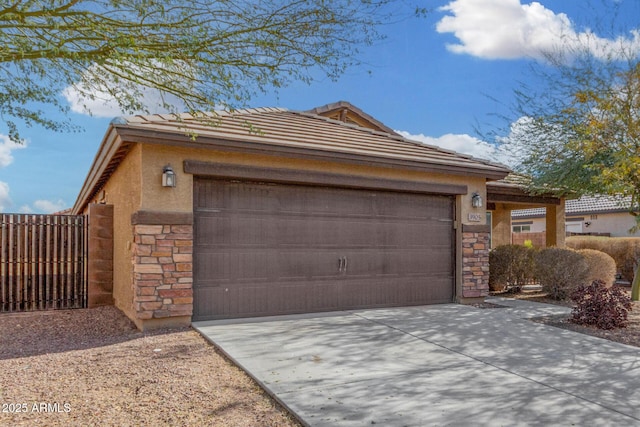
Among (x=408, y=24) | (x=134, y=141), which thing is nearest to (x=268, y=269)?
(x=134, y=141)

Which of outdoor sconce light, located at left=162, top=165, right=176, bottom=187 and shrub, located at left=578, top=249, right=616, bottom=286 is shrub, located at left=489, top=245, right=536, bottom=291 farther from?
outdoor sconce light, located at left=162, top=165, right=176, bottom=187

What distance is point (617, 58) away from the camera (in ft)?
36.0

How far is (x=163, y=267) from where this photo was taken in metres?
6.91

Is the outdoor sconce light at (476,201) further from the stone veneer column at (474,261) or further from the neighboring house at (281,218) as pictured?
the stone veneer column at (474,261)

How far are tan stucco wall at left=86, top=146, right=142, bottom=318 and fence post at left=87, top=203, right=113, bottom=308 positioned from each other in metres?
0.19

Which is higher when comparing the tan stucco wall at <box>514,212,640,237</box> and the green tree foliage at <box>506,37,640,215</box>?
the green tree foliage at <box>506,37,640,215</box>

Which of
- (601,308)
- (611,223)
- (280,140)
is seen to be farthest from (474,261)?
(611,223)


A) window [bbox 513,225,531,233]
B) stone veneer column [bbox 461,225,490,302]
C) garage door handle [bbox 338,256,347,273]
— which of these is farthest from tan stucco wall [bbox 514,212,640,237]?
garage door handle [bbox 338,256,347,273]

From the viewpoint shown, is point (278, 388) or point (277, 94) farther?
point (277, 94)

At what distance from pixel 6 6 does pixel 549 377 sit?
6.39m

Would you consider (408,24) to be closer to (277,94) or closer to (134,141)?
(277,94)

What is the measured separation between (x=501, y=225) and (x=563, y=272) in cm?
626

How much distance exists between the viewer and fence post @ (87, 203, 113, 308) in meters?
9.73

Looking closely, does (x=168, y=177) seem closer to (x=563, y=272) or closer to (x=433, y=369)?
(x=433, y=369)
